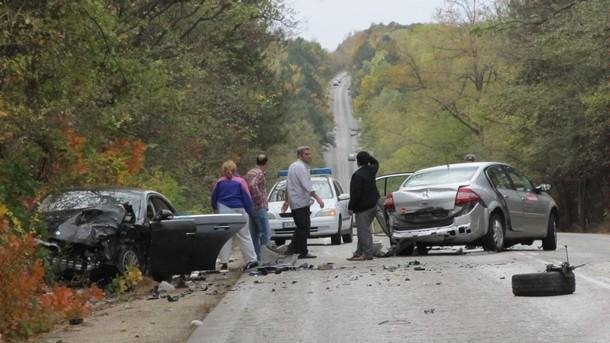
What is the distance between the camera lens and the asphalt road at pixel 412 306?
9031 millimetres

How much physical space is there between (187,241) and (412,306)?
15.7 feet

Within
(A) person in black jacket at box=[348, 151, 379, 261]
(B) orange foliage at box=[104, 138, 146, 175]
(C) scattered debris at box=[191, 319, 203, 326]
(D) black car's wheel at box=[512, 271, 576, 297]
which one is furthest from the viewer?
(B) orange foliage at box=[104, 138, 146, 175]

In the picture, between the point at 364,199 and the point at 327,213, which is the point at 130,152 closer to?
the point at 327,213

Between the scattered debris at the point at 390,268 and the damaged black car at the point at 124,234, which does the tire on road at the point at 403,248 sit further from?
the damaged black car at the point at 124,234

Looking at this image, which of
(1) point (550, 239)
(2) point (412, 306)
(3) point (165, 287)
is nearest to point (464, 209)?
(1) point (550, 239)

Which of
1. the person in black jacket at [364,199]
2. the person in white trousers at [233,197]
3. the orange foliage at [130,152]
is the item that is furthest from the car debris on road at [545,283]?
the orange foliage at [130,152]

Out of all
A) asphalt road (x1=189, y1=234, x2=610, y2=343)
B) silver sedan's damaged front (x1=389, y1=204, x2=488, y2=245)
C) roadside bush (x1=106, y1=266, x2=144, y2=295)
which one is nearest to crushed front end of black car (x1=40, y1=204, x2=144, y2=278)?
roadside bush (x1=106, y1=266, x2=144, y2=295)

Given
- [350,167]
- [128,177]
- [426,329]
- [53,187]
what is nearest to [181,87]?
[128,177]

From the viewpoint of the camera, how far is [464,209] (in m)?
17.7

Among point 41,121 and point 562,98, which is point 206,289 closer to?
point 41,121

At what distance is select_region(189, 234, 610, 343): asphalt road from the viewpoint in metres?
9.02

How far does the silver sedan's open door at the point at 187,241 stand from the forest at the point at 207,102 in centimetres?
170

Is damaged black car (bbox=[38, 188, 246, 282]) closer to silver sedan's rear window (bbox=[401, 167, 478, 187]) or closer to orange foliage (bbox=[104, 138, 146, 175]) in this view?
silver sedan's rear window (bbox=[401, 167, 478, 187])

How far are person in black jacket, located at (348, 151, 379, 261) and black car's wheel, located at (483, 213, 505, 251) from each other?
75.6 inches
